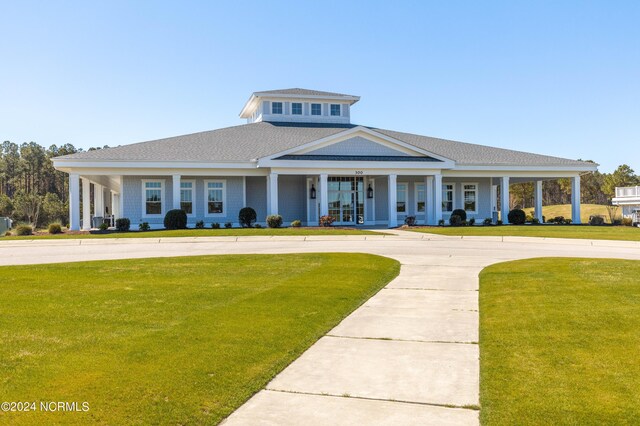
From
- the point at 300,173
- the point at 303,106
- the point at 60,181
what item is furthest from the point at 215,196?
the point at 60,181

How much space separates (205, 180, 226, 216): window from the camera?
110 feet

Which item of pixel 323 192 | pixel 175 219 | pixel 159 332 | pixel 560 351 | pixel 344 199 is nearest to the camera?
pixel 560 351

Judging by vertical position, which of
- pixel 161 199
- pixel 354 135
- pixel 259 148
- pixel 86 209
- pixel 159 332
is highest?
pixel 354 135

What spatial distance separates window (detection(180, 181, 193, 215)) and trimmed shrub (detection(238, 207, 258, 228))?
3.18 m

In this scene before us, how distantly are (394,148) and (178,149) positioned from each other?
13129mm

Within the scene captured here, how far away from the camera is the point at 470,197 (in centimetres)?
3894

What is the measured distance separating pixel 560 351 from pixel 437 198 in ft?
94.3

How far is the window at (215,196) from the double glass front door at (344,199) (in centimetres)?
666

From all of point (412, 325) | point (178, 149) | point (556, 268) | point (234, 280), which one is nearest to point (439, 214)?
point (178, 149)

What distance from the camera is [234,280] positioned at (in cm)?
1170

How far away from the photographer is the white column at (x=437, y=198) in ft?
112

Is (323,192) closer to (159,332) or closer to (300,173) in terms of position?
(300,173)

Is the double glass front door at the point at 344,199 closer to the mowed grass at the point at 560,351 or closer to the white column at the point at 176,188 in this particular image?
the white column at the point at 176,188

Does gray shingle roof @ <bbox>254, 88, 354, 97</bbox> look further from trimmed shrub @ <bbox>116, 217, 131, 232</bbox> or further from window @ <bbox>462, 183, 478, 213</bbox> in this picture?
trimmed shrub @ <bbox>116, 217, 131, 232</bbox>
